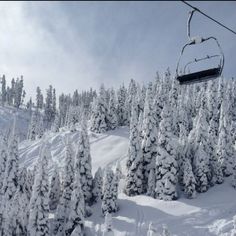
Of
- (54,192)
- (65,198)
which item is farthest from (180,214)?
(54,192)

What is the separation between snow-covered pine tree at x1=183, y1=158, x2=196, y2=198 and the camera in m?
68.8

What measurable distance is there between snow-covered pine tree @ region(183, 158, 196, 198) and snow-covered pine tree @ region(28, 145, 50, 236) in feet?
73.4

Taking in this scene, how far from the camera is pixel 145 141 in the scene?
76250 millimetres

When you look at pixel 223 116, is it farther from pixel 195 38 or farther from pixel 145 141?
pixel 195 38

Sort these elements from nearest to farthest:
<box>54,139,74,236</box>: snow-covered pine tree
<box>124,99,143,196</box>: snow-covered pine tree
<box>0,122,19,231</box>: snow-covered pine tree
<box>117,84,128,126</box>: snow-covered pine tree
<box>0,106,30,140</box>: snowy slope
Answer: <box>54,139,74,236</box>: snow-covered pine tree → <box>0,122,19,231</box>: snow-covered pine tree → <box>124,99,143,196</box>: snow-covered pine tree → <box>117,84,128,126</box>: snow-covered pine tree → <box>0,106,30,140</box>: snowy slope

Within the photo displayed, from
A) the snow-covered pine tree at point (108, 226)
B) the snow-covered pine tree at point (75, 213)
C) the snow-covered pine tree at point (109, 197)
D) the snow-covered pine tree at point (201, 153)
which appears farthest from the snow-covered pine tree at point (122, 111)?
the snow-covered pine tree at point (108, 226)

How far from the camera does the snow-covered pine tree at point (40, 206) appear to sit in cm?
5703

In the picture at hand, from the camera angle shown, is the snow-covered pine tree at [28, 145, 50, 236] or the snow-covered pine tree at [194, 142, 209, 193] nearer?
the snow-covered pine tree at [28, 145, 50, 236]

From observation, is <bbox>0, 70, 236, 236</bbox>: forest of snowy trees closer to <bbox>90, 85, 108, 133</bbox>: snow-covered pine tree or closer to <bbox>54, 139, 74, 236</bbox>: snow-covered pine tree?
<bbox>54, 139, 74, 236</bbox>: snow-covered pine tree

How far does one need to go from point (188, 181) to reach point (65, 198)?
1893 centimetres

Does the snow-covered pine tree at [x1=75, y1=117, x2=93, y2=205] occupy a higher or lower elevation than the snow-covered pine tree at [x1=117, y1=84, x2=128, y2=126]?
lower

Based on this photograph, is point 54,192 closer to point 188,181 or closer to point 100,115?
point 188,181

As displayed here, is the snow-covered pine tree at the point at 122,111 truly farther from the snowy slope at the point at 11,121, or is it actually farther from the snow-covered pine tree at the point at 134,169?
the snowy slope at the point at 11,121

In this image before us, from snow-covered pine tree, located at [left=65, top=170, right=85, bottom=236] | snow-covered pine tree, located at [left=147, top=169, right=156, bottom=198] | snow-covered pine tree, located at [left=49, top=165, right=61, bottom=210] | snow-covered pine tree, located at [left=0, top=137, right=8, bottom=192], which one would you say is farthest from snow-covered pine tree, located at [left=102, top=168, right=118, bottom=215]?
snow-covered pine tree, located at [left=0, top=137, right=8, bottom=192]
